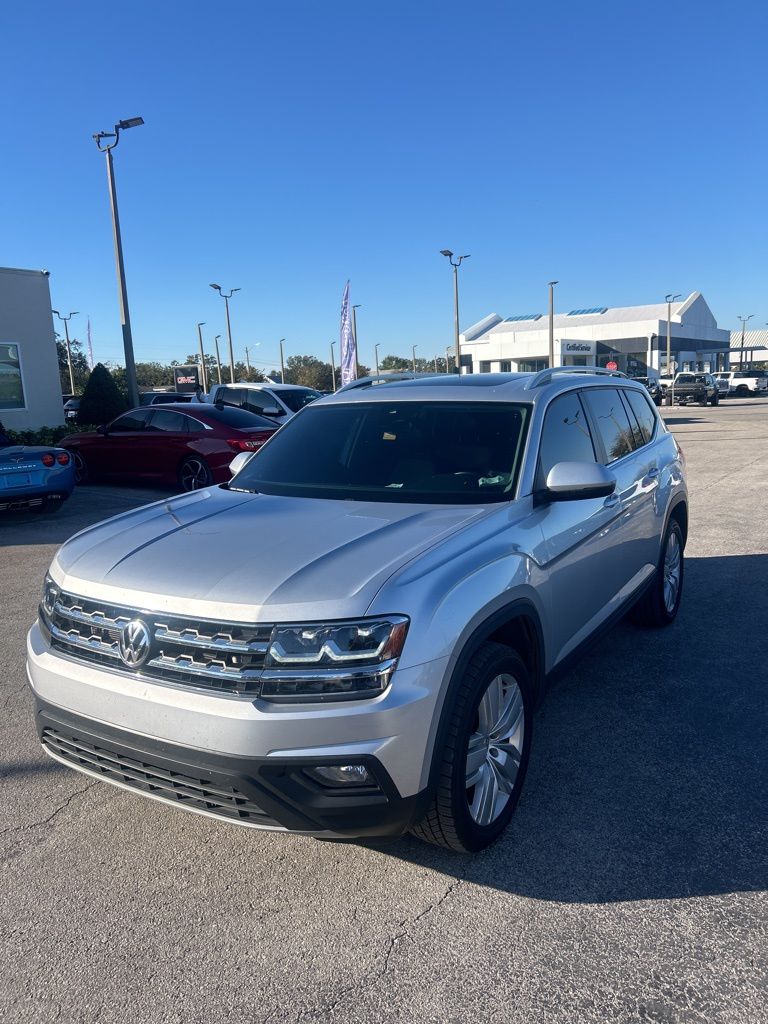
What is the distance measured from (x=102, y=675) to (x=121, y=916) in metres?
0.80

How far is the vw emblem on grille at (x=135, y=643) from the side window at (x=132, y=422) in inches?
440

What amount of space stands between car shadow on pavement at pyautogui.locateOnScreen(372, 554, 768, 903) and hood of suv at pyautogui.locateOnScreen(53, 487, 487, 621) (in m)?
1.15

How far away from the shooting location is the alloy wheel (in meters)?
2.91

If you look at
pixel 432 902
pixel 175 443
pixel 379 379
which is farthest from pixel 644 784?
pixel 175 443

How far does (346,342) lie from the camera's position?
28.4 metres

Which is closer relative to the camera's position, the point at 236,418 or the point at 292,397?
the point at 236,418

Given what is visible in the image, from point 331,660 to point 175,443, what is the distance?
10777 millimetres

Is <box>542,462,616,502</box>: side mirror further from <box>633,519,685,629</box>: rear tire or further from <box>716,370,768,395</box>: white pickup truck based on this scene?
<box>716,370,768,395</box>: white pickup truck

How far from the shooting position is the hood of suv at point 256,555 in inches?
101

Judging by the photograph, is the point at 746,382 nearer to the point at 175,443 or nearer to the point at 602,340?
the point at 602,340

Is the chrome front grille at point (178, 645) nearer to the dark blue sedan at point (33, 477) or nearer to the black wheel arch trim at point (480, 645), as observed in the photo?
the black wheel arch trim at point (480, 645)

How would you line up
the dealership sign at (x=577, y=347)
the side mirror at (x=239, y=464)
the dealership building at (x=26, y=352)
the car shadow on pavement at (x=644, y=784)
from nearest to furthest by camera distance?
the car shadow on pavement at (x=644, y=784), the side mirror at (x=239, y=464), the dealership building at (x=26, y=352), the dealership sign at (x=577, y=347)

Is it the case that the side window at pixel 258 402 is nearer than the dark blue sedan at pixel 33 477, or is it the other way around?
the dark blue sedan at pixel 33 477

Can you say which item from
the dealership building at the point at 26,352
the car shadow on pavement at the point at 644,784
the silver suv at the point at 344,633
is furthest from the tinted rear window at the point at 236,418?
the dealership building at the point at 26,352
